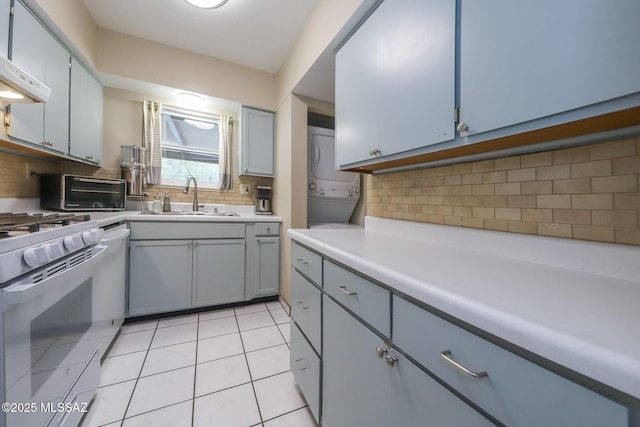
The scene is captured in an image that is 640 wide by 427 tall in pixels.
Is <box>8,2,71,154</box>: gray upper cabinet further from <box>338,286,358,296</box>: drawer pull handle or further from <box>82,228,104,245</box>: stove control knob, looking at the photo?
<box>338,286,358,296</box>: drawer pull handle

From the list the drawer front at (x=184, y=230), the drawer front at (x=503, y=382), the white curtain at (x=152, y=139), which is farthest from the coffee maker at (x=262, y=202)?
the drawer front at (x=503, y=382)

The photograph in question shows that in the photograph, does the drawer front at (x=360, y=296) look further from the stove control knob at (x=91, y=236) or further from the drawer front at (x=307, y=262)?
the stove control knob at (x=91, y=236)

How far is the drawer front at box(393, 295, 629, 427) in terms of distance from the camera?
328 millimetres

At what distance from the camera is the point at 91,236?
117 centimetres

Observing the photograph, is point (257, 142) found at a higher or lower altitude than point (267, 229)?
higher

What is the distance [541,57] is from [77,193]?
2.76 meters

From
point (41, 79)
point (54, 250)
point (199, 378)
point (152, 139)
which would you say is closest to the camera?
point (54, 250)

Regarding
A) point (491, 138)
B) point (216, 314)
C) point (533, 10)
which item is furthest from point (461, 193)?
point (216, 314)

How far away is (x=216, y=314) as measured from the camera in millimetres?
2328

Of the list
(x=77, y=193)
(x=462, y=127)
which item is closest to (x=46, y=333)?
(x=77, y=193)

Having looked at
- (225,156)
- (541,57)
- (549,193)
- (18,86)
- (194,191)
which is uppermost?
(225,156)

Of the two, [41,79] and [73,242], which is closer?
[73,242]

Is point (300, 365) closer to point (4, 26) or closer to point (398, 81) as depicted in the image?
point (398, 81)

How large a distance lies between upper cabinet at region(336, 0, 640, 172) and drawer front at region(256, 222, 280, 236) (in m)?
1.48
